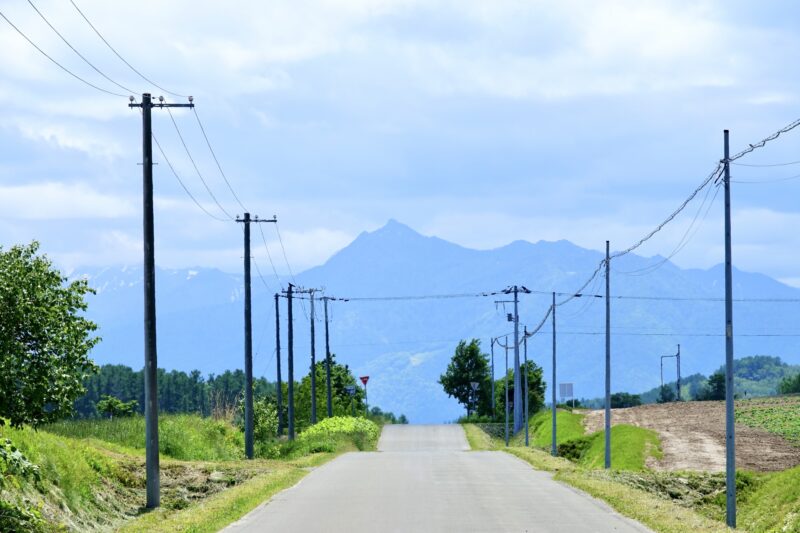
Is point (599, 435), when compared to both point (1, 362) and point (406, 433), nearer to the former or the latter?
point (406, 433)

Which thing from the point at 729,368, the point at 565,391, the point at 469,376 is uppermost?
the point at 729,368

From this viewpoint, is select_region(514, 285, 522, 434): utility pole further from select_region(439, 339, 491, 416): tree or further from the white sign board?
select_region(439, 339, 491, 416): tree

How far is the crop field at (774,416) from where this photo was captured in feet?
248

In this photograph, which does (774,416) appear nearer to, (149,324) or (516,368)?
(516,368)

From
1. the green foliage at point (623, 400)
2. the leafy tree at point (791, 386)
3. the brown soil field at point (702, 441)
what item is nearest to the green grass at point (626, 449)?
the brown soil field at point (702, 441)

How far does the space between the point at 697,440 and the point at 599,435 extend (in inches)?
271

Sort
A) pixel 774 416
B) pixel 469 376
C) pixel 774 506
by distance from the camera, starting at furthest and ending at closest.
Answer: pixel 469 376
pixel 774 416
pixel 774 506

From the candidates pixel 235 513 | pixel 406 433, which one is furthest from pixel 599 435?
pixel 235 513

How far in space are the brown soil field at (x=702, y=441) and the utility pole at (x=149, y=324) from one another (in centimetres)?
3054

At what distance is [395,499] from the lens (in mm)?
29062

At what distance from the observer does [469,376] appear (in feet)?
495

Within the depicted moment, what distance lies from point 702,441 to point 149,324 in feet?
154

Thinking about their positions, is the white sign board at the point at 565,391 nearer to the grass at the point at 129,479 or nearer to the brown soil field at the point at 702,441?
the brown soil field at the point at 702,441

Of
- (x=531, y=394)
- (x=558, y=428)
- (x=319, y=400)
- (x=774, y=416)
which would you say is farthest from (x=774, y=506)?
(x=531, y=394)
